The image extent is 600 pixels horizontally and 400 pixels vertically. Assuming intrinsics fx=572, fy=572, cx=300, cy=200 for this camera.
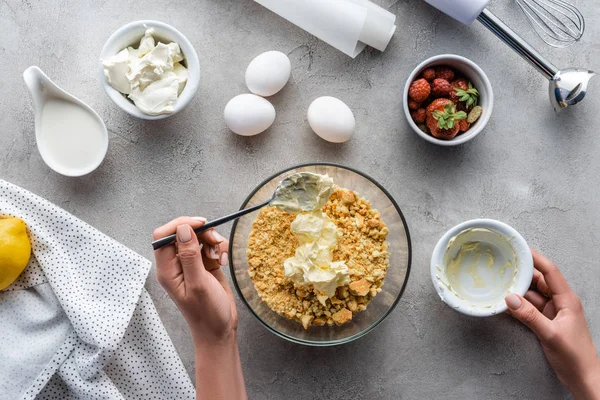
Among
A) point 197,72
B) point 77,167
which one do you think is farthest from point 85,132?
point 197,72

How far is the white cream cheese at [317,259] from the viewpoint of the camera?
1137mm

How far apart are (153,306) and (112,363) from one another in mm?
156

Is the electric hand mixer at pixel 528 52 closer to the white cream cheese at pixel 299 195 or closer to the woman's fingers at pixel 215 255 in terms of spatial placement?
the white cream cheese at pixel 299 195

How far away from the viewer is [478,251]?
130cm

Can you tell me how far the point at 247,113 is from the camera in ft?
4.05

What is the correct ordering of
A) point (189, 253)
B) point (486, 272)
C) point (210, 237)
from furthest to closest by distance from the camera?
point (486, 272)
point (210, 237)
point (189, 253)

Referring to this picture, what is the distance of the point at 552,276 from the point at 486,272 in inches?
5.7

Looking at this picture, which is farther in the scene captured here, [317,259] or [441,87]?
[441,87]

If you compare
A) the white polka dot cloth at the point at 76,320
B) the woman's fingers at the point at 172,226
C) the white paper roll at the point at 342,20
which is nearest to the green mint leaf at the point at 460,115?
the white paper roll at the point at 342,20

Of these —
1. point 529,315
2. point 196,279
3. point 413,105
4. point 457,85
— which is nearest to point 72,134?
point 196,279

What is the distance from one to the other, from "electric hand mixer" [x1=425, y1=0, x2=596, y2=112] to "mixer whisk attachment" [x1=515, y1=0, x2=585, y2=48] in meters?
0.09

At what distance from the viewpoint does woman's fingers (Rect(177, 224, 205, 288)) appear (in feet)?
3.50

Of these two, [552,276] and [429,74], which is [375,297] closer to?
[552,276]

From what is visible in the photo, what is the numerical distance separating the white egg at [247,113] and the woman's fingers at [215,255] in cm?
25
